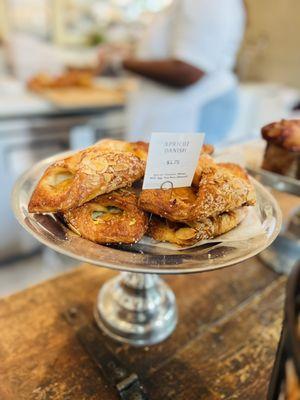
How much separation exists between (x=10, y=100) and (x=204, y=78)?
874 millimetres

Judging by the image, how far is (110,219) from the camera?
0.47m

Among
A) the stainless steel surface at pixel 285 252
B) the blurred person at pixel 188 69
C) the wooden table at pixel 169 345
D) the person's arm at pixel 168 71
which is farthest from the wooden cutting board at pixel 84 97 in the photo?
the stainless steel surface at pixel 285 252

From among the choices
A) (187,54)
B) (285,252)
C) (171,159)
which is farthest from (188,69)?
(171,159)

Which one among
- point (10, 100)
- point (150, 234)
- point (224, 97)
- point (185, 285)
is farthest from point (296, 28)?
point (150, 234)

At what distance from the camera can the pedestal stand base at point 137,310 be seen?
62cm

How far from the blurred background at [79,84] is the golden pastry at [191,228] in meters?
0.44

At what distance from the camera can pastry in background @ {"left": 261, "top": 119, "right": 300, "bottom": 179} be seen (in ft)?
2.24

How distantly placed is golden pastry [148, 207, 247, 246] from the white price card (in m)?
0.06

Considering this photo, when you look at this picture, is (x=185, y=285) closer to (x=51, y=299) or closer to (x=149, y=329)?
(x=149, y=329)

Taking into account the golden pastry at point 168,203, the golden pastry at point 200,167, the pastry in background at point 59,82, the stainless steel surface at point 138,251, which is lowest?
the stainless steel surface at point 138,251

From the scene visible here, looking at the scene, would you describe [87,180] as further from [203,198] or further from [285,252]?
[285,252]

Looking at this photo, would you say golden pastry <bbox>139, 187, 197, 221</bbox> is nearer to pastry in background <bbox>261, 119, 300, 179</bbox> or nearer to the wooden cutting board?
pastry in background <bbox>261, 119, 300, 179</bbox>

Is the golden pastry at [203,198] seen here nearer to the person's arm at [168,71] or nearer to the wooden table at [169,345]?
the wooden table at [169,345]

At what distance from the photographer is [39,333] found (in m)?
0.60
